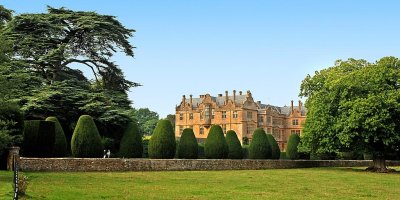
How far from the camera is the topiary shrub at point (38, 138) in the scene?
2802cm

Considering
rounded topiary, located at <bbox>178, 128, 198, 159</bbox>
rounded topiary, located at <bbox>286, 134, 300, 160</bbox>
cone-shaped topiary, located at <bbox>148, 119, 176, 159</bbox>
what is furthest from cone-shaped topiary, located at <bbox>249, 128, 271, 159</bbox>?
cone-shaped topiary, located at <bbox>148, 119, 176, 159</bbox>

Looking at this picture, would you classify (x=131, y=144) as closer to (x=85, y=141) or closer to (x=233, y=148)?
(x=85, y=141)

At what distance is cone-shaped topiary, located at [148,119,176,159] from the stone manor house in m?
45.0

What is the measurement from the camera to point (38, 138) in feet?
92.4

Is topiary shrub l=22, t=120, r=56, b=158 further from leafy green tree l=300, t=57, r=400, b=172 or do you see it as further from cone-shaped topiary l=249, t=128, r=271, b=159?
leafy green tree l=300, t=57, r=400, b=172

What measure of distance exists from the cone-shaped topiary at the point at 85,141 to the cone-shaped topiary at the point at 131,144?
10.7ft

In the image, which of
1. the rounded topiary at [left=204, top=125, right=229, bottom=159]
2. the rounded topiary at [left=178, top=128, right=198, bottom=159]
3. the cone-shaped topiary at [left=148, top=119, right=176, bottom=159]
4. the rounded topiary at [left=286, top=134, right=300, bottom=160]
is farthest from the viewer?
the rounded topiary at [left=286, top=134, right=300, bottom=160]

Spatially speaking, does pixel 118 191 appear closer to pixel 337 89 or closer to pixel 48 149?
pixel 48 149

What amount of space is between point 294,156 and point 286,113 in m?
49.9

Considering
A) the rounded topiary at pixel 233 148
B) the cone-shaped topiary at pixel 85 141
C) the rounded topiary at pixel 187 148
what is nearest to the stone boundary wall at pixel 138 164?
the cone-shaped topiary at pixel 85 141

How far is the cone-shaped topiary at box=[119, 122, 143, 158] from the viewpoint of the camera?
110 feet

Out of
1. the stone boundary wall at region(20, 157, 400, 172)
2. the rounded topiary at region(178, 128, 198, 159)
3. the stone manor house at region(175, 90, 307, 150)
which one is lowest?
the stone boundary wall at region(20, 157, 400, 172)

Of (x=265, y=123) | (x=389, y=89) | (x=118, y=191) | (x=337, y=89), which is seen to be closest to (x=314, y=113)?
(x=337, y=89)

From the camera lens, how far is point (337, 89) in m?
37.2
